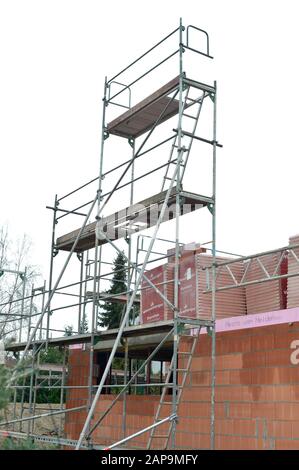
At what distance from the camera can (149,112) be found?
520 inches

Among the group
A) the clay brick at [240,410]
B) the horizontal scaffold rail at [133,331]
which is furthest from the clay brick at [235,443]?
the horizontal scaffold rail at [133,331]

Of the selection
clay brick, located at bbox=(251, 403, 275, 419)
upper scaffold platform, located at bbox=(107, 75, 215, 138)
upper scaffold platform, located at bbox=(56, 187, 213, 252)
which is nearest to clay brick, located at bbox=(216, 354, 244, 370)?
clay brick, located at bbox=(251, 403, 275, 419)

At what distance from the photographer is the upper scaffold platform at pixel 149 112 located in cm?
1160

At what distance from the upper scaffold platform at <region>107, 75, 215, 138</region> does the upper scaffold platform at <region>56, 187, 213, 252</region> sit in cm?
184

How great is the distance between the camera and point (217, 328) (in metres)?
10.5

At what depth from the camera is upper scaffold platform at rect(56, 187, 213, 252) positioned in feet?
36.1

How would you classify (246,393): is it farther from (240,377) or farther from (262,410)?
A: (262,410)

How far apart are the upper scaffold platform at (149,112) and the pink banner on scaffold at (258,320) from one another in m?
4.30

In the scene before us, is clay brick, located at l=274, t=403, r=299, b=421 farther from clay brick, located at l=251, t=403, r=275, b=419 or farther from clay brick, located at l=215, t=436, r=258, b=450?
clay brick, located at l=215, t=436, r=258, b=450

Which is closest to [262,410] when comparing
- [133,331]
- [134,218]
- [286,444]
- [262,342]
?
[286,444]

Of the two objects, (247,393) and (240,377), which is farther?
(240,377)

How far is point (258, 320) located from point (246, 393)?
3.74 ft

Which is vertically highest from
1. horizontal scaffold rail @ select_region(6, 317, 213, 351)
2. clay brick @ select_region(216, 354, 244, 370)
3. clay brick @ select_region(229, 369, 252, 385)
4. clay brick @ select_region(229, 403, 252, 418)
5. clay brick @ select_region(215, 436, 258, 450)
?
horizontal scaffold rail @ select_region(6, 317, 213, 351)
